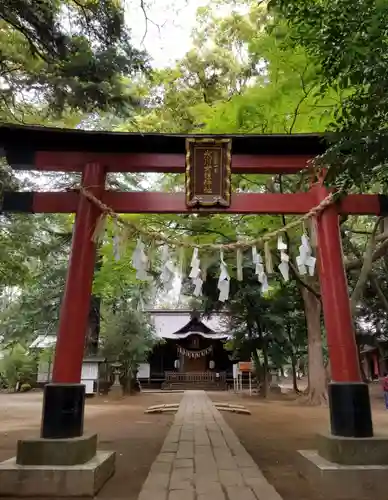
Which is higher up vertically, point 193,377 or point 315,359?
point 315,359

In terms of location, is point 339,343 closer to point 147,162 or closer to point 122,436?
point 147,162

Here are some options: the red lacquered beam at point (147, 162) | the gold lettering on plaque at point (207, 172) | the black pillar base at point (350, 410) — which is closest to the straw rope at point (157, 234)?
the red lacquered beam at point (147, 162)

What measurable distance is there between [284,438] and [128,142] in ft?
20.4

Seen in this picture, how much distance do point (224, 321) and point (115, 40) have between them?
19.6 m

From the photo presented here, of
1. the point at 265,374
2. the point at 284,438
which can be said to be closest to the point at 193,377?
the point at 265,374

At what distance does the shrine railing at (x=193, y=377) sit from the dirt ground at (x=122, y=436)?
594 inches

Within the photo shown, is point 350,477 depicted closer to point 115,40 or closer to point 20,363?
point 115,40

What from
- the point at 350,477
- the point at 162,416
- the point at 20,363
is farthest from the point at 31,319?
the point at 350,477

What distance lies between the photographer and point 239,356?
22.4 m

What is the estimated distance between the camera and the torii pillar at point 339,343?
16.4 feet

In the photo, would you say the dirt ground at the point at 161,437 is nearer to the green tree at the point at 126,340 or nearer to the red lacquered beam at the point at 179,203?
the red lacquered beam at the point at 179,203

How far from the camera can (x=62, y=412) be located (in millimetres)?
4926

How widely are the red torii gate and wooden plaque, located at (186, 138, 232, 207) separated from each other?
0.47 ft

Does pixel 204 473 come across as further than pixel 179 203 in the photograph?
No
